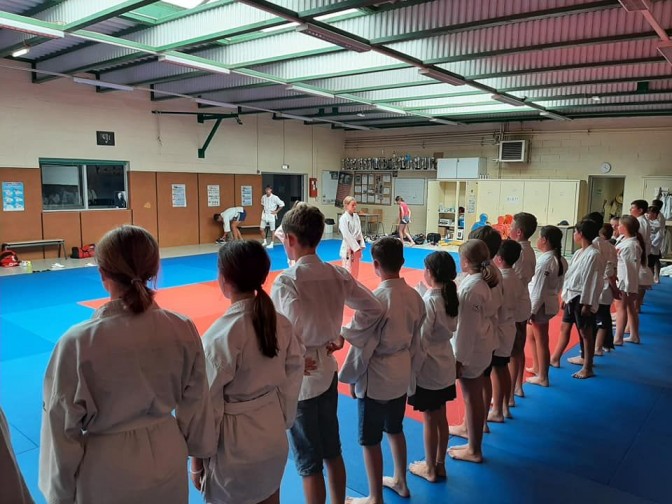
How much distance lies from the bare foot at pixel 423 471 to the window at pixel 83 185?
11.3 metres

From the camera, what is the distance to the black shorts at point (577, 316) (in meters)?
4.86

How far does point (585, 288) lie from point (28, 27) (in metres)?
7.08

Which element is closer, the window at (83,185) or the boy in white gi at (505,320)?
the boy in white gi at (505,320)

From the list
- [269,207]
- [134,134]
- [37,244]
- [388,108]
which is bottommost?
[37,244]

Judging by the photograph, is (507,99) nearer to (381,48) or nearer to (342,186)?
(381,48)

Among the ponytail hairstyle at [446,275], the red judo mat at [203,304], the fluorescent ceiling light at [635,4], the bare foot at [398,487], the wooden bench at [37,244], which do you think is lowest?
the red judo mat at [203,304]

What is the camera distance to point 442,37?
6844mm

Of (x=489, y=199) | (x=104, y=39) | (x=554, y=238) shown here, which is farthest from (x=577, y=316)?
(x=489, y=199)

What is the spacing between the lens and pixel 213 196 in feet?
48.6

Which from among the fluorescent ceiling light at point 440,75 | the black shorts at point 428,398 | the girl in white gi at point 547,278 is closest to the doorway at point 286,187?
the fluorescent ceiling light at point 440,75

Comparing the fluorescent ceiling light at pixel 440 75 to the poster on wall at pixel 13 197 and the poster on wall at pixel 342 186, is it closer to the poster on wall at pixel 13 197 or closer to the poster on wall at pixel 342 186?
the poster on wall at pixel 13 197

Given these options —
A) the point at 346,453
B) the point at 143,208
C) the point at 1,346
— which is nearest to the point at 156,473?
the point at 346,453

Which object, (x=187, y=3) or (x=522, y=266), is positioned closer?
(x=522, y=266)

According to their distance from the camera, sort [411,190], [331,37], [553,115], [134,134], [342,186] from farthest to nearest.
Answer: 1. [342,186]
2. [411,190]
3. [553,115]
4. [134,134]
5. [331,37]
